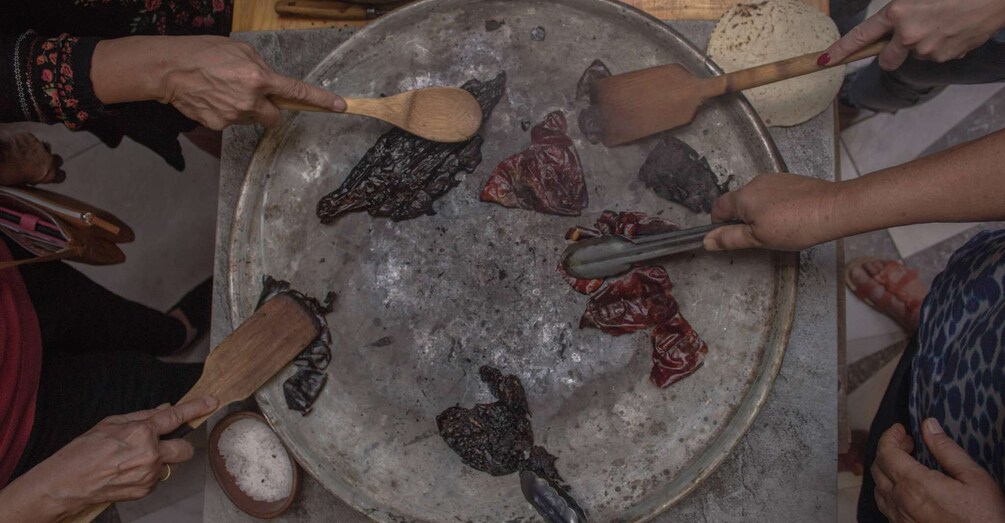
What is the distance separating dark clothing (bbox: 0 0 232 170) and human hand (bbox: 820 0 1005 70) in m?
2.32

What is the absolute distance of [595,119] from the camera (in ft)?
7.37

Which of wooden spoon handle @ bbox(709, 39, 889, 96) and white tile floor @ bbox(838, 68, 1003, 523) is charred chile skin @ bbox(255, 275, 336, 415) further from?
white tile floor @ bbox(838, 68, 1003, 523)

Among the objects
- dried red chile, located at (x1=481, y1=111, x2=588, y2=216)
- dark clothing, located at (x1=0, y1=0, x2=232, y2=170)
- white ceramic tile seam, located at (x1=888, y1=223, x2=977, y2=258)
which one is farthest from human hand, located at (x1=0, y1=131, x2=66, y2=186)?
white ceramic tile seam, located at (x1=888, y1=223, x2=977, y2=258)

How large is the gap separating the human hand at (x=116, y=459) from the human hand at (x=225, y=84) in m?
0.93

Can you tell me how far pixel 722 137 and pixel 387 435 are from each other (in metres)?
1.53

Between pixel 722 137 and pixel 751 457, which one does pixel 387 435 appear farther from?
pixel 722 137

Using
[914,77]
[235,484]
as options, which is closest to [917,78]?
[914,77]

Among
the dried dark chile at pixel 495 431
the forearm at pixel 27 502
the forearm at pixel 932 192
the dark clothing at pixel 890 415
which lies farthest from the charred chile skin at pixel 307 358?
the dark clothing at pixel 890 415

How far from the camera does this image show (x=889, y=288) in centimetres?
362

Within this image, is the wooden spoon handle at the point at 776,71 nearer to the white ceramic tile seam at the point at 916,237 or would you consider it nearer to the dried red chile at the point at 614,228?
the dried red chile at the point at 614,228

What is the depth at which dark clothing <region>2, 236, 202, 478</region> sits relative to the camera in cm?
235

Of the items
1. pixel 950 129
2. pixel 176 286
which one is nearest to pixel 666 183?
pixel 950 129

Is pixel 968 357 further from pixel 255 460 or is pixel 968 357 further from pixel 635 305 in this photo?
pixel 255 460

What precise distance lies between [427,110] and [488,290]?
2.13 ft
